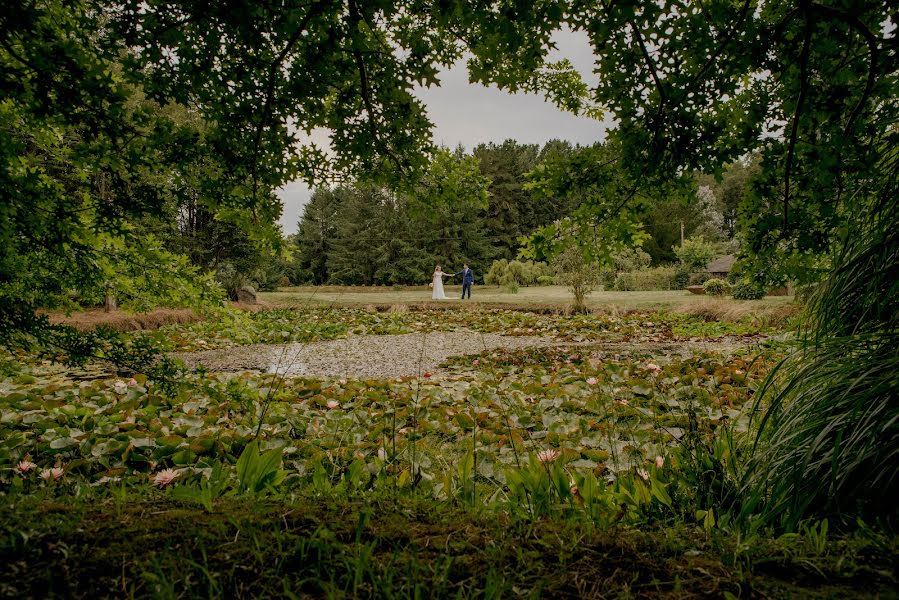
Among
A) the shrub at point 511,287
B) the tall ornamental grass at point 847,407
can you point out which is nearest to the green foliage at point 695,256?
the shrub at point 511,287

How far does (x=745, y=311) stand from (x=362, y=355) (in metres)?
9.06

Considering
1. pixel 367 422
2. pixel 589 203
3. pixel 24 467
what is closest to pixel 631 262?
pixel 367 422

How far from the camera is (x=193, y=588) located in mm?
Answer: 795

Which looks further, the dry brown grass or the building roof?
the building roof

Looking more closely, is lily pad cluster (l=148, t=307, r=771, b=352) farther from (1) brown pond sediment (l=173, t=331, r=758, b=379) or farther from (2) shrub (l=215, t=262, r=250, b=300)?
(2) shrub (l=215, t=262, r=250, b=300)

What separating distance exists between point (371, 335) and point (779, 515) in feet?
28.8

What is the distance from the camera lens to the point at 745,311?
10.2 m

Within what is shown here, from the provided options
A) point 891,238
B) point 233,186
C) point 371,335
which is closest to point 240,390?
point 233,186

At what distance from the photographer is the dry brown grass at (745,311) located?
358 inches

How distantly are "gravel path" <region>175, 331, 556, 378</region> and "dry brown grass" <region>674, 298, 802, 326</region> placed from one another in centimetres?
493

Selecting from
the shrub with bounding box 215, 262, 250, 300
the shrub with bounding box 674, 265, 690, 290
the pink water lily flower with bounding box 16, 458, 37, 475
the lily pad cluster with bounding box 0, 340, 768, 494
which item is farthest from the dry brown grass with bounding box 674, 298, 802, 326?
the shrub with bounding box 674, 265, 690, 290

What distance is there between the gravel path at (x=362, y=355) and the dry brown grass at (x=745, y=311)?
493cm

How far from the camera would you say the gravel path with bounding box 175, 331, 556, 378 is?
6000 millimetres

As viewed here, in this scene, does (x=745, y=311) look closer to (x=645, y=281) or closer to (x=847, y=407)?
(x=847, y=407)
